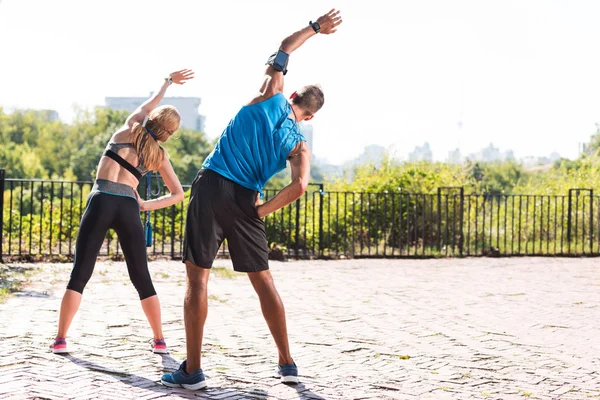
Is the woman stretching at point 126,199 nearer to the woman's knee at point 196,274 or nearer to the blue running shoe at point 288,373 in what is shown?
the woman's knee at point 196,274

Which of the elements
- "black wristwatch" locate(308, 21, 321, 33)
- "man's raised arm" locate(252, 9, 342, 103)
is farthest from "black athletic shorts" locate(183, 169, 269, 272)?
"black wristwatch" locate(308, 21, 321, 33)

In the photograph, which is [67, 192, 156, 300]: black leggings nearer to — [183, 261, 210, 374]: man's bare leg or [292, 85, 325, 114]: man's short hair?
[183, 261, 210, 374]: man's bare leg

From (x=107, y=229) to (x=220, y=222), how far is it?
3.79 feet

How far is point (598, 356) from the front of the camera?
228 inches

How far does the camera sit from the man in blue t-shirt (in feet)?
13.8

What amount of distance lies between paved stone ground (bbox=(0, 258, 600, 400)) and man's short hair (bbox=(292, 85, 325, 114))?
160 centimetres

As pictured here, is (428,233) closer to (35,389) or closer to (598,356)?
(598,356)

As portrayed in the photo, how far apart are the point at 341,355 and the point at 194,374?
151 cm

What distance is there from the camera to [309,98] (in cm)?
433

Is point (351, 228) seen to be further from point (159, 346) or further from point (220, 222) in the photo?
point (220, 222)

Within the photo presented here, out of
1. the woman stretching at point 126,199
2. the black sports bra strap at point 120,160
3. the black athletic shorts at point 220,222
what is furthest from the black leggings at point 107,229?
the black athletic shorts at point 220,222

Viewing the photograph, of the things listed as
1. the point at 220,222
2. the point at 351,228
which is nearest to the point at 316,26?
the point at 220,222

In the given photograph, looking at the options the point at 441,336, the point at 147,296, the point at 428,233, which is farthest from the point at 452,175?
the point at 147,296

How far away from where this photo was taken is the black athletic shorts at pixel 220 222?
13.9ft
